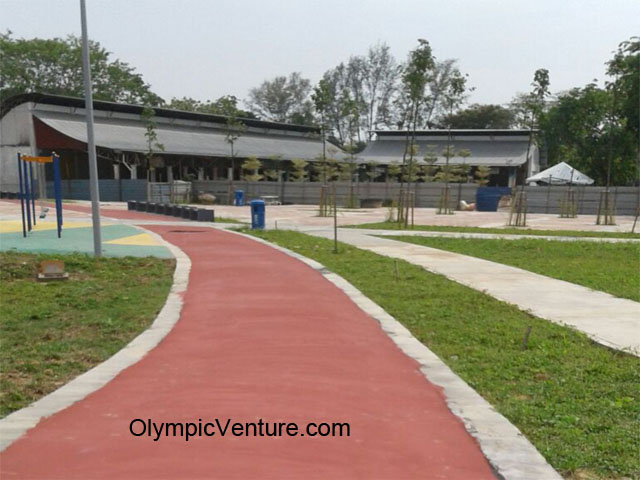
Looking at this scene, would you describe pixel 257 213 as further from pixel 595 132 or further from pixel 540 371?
pixel 595 132

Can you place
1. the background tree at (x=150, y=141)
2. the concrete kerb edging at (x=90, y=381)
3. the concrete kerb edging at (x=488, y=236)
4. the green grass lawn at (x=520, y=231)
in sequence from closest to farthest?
the concrete kerb edging at (x=90, y=381) < the concrete kerb edging at (x=488, y=236) < the green grass lawn at (x=520, y=231) < the background tree at (x=150, y=141)

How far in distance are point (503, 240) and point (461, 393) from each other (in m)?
14.5

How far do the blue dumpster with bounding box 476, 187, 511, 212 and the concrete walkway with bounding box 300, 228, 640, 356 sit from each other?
26545 millimetres

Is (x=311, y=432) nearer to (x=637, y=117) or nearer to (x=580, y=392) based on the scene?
(x=580, y=392)

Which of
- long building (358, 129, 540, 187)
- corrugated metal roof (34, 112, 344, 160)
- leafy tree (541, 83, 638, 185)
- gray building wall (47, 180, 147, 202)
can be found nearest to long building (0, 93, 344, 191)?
corrugated metal roof (34, 112, 344, 160)

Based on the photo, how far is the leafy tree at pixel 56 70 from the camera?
64.5 metres

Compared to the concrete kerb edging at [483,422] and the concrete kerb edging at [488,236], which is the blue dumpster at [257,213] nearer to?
the concrete kerb edging at [488,236]

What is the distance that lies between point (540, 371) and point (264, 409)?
9.62 feet

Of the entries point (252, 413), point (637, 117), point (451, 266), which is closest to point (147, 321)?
point (252, 413)

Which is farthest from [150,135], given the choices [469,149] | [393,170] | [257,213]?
[469,149]

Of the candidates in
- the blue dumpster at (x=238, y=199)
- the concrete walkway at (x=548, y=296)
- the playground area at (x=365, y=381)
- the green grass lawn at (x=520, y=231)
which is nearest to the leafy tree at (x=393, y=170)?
the blue dumpster at (x=238, y=199)

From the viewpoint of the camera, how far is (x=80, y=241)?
18031mm

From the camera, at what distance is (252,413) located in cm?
493

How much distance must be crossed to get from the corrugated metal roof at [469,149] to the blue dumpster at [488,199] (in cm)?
1419
